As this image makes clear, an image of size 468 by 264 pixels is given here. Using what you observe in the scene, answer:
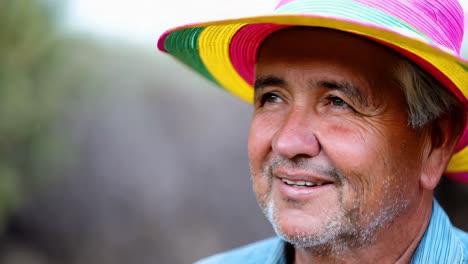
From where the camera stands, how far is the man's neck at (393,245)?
250cm

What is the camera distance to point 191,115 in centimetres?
674

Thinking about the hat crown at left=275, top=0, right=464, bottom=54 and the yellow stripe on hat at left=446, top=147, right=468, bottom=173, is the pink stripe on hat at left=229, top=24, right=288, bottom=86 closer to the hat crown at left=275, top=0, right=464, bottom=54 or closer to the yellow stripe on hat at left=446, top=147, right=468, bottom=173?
the hat crown at left=275, top=0, right=464, bottom=54

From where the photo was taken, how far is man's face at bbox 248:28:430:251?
2.38m

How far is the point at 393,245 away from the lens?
2.52m

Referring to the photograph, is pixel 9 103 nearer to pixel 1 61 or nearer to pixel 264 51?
pixel 1 61

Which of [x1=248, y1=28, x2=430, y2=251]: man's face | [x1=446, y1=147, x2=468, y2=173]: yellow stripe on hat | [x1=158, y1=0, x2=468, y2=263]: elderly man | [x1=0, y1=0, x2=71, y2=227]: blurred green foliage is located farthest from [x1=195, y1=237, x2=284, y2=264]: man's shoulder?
[x1=0, y1=0, x2=71, y2=227]: blurred green foliage

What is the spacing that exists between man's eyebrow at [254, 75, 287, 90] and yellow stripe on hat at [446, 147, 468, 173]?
850 millimetres

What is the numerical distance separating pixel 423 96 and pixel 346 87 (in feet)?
0.96

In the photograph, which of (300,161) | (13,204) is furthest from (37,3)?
(300,161)

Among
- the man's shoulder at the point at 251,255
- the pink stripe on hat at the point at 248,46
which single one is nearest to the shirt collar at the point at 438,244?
the man's shoulder at the point at 251,255

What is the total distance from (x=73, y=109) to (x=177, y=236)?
155 cm

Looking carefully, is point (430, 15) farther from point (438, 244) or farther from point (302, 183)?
point (438, 244)

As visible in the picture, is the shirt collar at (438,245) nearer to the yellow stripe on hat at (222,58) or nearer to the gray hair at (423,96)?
the gray hair at (423,96)

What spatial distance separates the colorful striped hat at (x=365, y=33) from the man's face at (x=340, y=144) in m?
0.11
